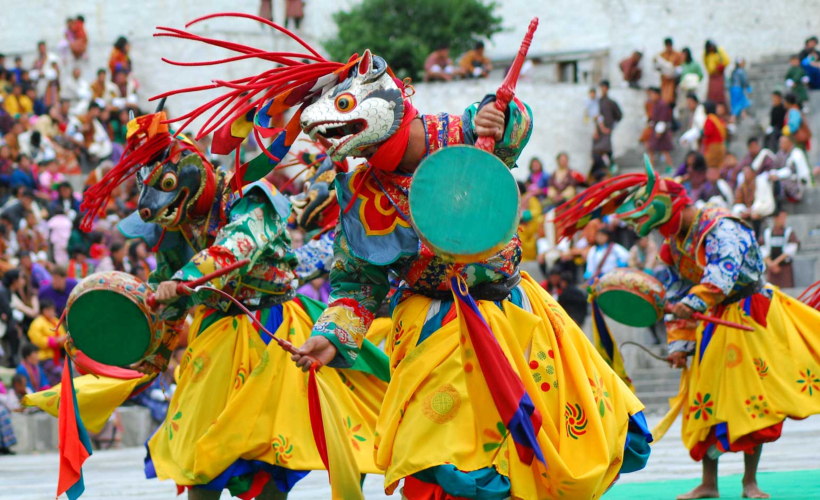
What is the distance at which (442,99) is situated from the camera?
23.8m

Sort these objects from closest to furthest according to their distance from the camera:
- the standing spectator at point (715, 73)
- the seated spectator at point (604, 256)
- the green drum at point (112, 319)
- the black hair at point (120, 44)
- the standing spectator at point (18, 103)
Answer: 1. the green drum at point (112, 319)
2. the seated spectator at point (604, 256)
3. the standing spectator at point (18, 103)
4. the standing spectator at point (715, 73)
5. the black hair at point (120, 44)

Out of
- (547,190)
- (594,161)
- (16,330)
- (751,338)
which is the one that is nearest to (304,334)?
(751,338)

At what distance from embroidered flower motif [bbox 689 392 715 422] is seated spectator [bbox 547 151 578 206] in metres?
9.75

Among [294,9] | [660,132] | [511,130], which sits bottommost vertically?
[660,132]

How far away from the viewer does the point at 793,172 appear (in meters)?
16.7

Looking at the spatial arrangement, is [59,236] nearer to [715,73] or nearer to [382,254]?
[715,73]

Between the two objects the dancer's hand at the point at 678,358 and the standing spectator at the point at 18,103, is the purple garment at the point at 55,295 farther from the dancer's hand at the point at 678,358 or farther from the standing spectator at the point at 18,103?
the standing spectator at the point at 18,103

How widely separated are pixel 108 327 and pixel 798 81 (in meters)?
16.3

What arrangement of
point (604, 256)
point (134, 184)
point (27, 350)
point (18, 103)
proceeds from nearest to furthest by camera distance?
point (27, 350)
point (604, 256)
point (134, 184)
point (18, 103)

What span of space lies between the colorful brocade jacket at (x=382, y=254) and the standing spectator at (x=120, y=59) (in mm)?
19971

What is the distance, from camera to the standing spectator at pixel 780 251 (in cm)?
1466

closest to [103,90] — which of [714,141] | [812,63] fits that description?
[714,141]

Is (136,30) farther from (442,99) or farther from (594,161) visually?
(594,161)

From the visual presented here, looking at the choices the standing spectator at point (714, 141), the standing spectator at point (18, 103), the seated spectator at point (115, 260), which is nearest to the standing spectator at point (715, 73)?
the standing spectator at point (714, 141)
